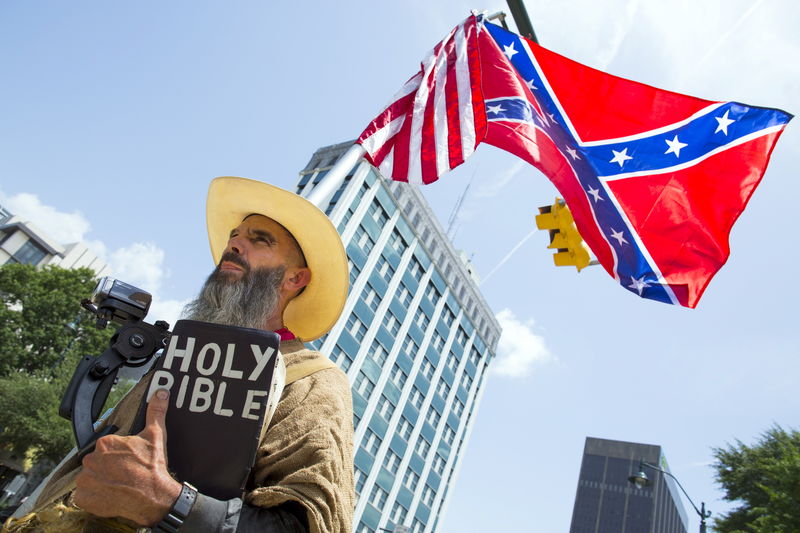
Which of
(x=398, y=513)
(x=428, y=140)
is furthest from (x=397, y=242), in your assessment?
(x=428, y=140)

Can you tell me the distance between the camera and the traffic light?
276 inches

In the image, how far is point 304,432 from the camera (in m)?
1.90

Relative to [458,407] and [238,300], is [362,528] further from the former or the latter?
[238,300]

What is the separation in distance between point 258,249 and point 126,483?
1585 mm

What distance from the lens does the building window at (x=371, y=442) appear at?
48.1m

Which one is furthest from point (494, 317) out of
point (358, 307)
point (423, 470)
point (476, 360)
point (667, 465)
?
point (667, 465)

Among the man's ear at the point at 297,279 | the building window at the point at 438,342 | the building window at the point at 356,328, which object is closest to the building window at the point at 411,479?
the building window at the point at 438,342

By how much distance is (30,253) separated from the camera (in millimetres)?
57281

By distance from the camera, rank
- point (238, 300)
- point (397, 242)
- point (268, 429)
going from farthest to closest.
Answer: point (397, 242)
point (238, 300)
point (268, 429)

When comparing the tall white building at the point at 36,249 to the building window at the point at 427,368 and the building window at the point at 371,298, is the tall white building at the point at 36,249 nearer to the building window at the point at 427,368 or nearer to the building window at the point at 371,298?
the building window at the point at 371,298

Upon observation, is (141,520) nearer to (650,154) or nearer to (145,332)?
(145,332)

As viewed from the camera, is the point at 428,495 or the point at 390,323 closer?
the point at 390,323

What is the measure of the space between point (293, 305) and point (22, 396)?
26.1 meters

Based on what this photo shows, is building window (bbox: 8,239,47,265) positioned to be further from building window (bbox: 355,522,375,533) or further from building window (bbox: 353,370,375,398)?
building window (bbox: 355,522,375,533)
